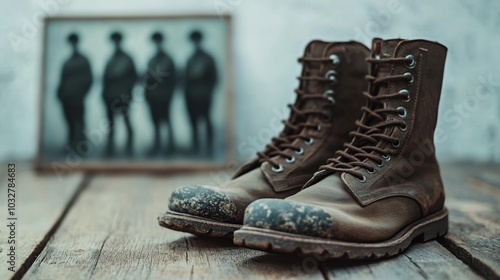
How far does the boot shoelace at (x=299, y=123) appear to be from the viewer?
1394 millimetres

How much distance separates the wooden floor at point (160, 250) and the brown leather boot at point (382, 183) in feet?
0.15

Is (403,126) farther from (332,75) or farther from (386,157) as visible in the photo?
(332,75)

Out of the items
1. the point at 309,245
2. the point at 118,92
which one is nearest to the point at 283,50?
the point at 118,92

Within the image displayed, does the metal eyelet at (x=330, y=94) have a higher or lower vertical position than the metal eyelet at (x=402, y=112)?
higher

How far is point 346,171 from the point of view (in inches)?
48.2

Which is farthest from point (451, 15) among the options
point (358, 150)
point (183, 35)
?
point (358, 150)

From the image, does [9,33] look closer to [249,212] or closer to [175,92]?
[175,92]

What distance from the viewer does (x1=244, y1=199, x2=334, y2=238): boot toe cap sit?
107cm

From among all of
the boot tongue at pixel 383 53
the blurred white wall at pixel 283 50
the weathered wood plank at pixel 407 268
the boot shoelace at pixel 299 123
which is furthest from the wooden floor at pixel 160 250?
the blurred white wall at pixel 283 50

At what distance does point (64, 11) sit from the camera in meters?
2.65

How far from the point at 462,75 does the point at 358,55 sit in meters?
1.25

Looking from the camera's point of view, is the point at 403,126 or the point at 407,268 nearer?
the point at 407,268

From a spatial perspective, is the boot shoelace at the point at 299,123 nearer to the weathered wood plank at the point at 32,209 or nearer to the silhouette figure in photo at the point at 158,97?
the weathered wood plank at the point at 32,209

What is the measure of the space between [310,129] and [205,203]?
0.29 m
